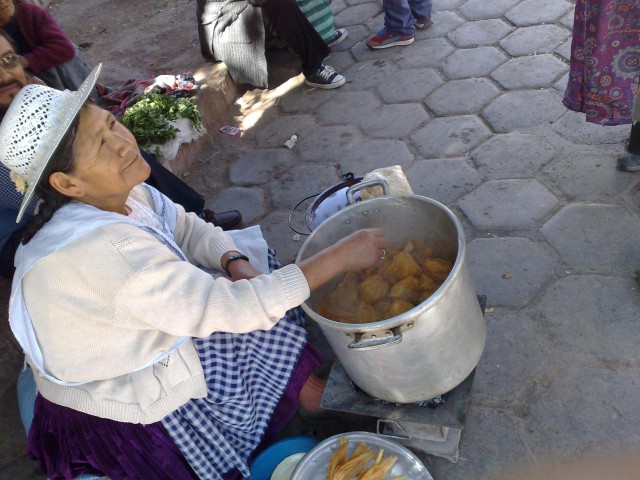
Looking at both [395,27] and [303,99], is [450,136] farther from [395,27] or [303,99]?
[395,27]

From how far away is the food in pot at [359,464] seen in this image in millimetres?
1937

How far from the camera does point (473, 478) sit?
7.04 feet

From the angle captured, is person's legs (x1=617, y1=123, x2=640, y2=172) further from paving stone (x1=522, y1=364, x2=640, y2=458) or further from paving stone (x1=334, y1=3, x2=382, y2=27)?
paving stone (x1=334, y1=3, x2=382, y2=27)

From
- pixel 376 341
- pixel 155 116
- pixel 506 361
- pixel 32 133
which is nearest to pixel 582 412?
pixel 506 361

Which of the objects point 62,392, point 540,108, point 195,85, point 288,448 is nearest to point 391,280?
point 288,448

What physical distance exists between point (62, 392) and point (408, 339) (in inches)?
45.6

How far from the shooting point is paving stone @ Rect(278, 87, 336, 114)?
447cm

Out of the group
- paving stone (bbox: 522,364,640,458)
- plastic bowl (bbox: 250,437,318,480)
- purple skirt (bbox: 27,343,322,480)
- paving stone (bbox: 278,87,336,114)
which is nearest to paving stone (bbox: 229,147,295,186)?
paving stone (bbox: 278,87,336,114)

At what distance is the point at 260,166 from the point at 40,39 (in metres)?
1.53

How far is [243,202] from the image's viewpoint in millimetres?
3752

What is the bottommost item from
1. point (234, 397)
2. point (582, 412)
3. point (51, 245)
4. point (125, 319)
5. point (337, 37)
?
point (582, 412)

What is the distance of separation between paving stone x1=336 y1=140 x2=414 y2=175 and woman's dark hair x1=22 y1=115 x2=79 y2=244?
2.13 metres

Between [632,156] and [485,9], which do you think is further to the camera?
[485,9]

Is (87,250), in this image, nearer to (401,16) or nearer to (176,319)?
(176,319)
